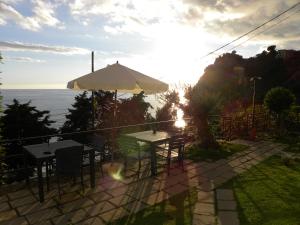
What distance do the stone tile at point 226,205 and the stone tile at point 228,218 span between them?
0.56ft

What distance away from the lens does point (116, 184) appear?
5.78 metres

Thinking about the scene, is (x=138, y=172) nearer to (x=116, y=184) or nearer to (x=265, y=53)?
(x=116, y=184)

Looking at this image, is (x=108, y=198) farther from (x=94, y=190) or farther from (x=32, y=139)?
(x=32, y=139)

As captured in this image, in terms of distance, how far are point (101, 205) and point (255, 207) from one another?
2.55 metres

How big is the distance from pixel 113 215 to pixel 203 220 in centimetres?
137

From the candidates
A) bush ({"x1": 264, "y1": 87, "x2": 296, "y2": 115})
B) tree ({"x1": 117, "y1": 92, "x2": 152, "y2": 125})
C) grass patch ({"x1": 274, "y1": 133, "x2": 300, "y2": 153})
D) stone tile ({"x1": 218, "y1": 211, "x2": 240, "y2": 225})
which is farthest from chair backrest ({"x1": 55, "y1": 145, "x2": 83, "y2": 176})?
bush ({"x1": 264, "y1": 87, "x2": 296, "y2": 115})

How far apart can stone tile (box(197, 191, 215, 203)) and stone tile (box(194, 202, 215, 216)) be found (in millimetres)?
176

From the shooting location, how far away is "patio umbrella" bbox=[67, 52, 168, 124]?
6105 millimetres

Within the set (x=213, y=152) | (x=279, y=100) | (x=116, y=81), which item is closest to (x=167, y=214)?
(x=116, y=81)

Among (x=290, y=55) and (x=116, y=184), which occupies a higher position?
(x=290, y=55)

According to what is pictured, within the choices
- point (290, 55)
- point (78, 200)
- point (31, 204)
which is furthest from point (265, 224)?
point (290, 55)

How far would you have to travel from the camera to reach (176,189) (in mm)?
5598

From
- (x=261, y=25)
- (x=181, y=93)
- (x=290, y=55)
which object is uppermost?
(x=290, y=55)

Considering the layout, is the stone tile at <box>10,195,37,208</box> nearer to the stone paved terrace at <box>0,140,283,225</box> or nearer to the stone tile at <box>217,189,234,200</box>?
the stone paved terrace at <box>0,140,283,225</box>
